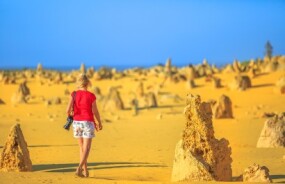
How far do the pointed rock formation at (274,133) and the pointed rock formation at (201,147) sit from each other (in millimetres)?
5291

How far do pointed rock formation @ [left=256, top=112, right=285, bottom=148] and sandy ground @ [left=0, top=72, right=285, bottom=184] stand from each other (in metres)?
0.40

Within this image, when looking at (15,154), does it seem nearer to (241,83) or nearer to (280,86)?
(280,86)

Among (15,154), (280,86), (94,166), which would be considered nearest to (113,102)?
(280,86)

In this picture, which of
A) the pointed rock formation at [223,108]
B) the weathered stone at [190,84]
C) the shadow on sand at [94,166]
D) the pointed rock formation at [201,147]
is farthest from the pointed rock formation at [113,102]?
the pointed rock formation at [201,147]

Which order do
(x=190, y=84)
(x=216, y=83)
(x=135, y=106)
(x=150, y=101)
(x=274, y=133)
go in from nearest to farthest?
(x=274, y=133) < (x=135, y=106) < (x=150, y=101) < (x=216, y=83) < (x=190, y=84)

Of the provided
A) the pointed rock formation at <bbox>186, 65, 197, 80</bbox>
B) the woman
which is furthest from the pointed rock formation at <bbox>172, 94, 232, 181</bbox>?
the pointed rock formation at <bbox>186, 65, 197, 80</bbox>

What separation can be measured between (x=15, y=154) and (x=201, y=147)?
3.10 metres

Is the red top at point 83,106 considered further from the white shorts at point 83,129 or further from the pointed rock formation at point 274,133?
the pointed rock formation at point 274,133

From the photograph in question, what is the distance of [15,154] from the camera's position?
1055 centimetres

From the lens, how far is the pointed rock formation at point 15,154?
34.4 ft

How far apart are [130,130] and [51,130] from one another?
2.54 m

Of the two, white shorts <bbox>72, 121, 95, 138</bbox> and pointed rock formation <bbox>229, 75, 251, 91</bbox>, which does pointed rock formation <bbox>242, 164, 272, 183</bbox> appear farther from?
pointed rock formation <bbox>229, 75, 251, 91</bbox>

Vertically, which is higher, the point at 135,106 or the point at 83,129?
the point at 135,106

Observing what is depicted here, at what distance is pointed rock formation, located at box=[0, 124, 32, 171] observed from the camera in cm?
1049
